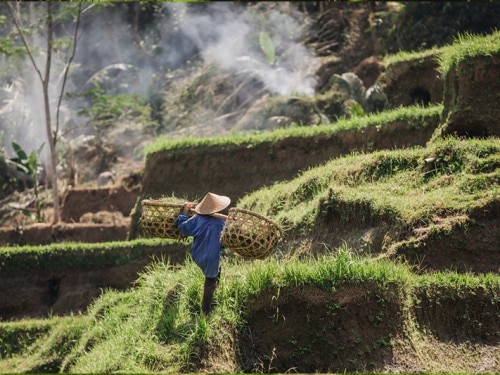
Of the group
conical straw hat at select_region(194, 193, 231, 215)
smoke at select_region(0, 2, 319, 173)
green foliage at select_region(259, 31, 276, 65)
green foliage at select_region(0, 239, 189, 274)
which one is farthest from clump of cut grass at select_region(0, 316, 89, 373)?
green foliage at select_region(259, 31, 276, 65)

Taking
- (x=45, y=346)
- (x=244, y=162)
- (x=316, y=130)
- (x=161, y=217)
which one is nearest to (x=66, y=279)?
(x=45, y=346)

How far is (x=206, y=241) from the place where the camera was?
9719 millimetres

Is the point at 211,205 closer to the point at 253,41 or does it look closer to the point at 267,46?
the point at 267,46

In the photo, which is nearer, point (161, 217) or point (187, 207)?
point (187, 207)

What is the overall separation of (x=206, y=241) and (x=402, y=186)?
13.1 feet

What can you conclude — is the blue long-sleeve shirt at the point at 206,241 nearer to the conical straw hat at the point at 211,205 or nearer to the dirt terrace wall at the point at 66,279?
the conical straw hat at the point at 211,205

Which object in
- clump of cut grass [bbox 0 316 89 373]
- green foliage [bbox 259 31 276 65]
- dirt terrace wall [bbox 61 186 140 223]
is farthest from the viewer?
green foliage [bbox 259 31 276 65]

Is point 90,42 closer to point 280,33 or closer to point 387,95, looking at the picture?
point 280,33

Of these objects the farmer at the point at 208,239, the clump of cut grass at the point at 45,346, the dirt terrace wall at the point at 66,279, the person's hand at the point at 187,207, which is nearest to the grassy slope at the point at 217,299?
the farmer at the point at 208,239

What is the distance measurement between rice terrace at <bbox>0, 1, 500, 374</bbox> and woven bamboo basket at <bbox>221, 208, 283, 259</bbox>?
0.07 ft

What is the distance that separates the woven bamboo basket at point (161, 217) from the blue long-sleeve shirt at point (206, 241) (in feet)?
1.80

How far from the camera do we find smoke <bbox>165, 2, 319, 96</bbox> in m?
28.9

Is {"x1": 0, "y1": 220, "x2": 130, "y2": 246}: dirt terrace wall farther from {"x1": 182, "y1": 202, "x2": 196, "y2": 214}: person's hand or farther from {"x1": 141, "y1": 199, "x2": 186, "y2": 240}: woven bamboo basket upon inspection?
{"x1": 182, "y1": 202, "x2": 196, "y2": 214}: person's hand

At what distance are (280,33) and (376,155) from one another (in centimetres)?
1884
